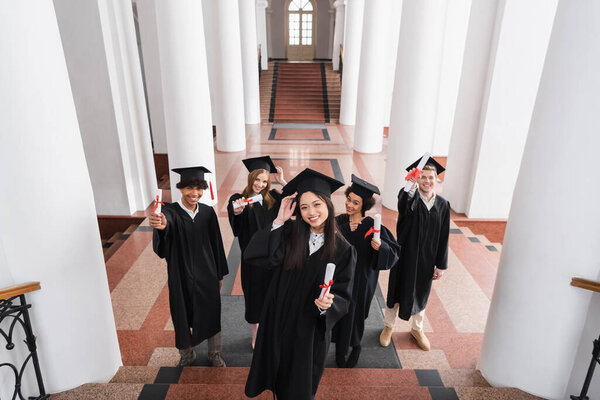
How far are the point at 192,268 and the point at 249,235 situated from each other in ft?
2.13

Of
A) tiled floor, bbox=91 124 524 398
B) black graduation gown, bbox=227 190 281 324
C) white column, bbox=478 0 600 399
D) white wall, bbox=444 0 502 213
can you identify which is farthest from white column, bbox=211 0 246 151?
white column, bbox=478 0 600 399

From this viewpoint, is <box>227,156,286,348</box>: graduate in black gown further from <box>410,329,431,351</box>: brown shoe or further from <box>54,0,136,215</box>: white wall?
<box>54,0,136,215</box>: white wall

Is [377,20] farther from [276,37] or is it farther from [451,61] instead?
[276,37]

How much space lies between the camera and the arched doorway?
22.5m

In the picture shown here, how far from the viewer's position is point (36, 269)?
264 centimetres

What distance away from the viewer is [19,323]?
273 centimetres

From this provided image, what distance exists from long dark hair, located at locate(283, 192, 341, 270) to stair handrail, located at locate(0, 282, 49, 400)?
168cm

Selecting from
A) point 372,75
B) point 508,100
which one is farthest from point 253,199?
point 372,75

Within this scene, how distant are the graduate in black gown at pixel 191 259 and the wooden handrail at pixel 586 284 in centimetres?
258

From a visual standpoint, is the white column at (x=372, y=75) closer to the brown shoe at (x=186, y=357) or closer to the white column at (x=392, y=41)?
the white column at (x=392, y=41)

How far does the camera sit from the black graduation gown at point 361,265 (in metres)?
3.09

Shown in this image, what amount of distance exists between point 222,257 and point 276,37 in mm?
22151

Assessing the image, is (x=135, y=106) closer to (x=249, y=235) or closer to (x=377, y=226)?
(x=249, y=235)

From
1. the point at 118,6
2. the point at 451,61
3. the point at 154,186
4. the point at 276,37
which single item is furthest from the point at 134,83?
the point at 276,37
